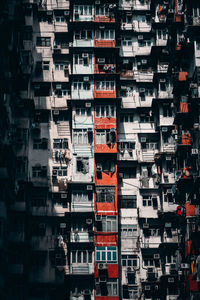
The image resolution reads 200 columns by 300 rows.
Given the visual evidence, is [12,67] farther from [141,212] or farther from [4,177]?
[141,212]

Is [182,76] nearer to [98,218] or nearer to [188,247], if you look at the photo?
[98,218]

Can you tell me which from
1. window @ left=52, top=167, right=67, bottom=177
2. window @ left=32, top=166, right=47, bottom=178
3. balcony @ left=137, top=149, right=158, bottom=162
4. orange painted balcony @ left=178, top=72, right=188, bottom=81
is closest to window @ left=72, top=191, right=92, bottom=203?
window @ left=52, top=167, right=67, bottom=177

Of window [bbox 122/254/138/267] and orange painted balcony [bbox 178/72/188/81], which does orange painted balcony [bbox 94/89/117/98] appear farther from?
window [bbox 122/254/138/267]

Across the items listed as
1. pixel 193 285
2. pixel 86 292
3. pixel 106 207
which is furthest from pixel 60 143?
pixel 193 285

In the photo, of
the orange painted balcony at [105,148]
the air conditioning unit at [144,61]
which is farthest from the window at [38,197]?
the air conditioning unit at [144,61]

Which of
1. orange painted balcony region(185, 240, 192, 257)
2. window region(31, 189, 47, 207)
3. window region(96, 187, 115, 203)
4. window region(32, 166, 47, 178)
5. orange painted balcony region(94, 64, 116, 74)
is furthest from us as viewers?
orange painted balcony region(94, 64, 116, 74)

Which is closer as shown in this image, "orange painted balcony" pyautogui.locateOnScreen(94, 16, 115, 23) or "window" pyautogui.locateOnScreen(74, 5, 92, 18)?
"orange painted balcony" pyautogui.locateOnScreen(94, 16, 115, 23)

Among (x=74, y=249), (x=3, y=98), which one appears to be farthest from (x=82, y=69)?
(x=74, y=249)
